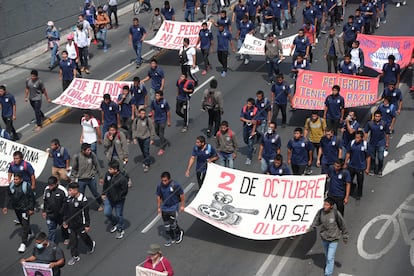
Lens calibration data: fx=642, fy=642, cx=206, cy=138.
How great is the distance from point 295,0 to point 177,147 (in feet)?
43.1

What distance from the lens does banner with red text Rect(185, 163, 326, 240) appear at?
12.7 metres

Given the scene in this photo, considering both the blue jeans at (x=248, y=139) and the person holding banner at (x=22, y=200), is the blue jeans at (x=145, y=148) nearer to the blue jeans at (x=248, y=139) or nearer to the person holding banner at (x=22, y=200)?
the blue jeans at (x=248, y=139)

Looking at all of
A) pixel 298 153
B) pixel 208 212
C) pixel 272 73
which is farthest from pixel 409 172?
pixel 272 73

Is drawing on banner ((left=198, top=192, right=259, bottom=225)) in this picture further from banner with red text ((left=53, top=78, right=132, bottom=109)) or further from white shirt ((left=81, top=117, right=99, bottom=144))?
banner with red text ((left=53, top=78, right=132, bottom=109))

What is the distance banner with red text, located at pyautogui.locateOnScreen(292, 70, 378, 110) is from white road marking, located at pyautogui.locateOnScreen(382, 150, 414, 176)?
218cm

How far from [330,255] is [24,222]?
6.31 meters

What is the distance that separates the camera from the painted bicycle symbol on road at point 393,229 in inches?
501

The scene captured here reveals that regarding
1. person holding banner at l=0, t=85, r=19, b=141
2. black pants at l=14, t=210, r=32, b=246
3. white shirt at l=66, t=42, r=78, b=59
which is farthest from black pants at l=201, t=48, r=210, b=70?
black pants at l=14, t=210, r=32, b=246

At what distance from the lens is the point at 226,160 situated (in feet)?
49.5

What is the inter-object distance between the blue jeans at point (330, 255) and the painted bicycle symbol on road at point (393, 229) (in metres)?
1.19

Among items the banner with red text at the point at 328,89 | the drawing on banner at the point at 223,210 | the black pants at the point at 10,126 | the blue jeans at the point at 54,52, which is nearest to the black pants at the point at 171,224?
the drawing on banner at the point at 223,210

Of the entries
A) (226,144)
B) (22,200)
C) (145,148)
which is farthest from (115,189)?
(145,148)

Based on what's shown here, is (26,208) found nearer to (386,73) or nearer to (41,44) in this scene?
(386,73)

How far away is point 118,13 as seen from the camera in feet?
106
